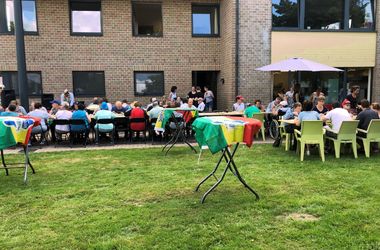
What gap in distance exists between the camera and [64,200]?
16.6 ft

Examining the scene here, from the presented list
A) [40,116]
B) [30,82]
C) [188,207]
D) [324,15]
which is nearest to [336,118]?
[188,207]

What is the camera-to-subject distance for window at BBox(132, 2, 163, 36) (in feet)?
46.2

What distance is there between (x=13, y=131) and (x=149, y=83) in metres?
8.90

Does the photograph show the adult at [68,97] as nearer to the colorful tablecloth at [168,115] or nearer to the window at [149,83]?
the window at [149,83]

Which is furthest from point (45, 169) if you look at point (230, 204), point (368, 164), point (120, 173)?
point (368, 164)

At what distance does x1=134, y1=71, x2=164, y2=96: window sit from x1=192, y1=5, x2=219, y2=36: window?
7.77 feet

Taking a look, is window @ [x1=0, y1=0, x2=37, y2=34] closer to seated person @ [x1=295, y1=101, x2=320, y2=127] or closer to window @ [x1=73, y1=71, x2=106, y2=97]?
window @ [x1=73, y1=71, x2=106, y2=97]

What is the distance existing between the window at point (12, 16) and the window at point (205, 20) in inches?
243

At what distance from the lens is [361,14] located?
46.4ft

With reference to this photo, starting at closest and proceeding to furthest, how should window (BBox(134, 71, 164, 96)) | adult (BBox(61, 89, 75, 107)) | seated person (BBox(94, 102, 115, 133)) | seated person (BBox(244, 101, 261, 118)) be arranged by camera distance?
seated person (BBox(94, 102, 115, 133)) < seated person (BBox(244, 101, 261, 118)) < adult (BBox(61, 89, 75, 107)) < window (BBox(134, 71, 164, 96))

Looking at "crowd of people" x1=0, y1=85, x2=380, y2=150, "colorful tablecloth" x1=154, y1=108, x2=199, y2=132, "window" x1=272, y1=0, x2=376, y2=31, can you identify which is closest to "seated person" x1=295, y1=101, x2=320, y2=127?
"crowd of people" x1=0, y1=85, x2=380, y2=150

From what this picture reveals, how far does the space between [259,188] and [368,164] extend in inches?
116

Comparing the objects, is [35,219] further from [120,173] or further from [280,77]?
[280,77]

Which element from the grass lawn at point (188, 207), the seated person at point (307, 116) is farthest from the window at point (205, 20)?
the grass lawn at point (188, 207)
